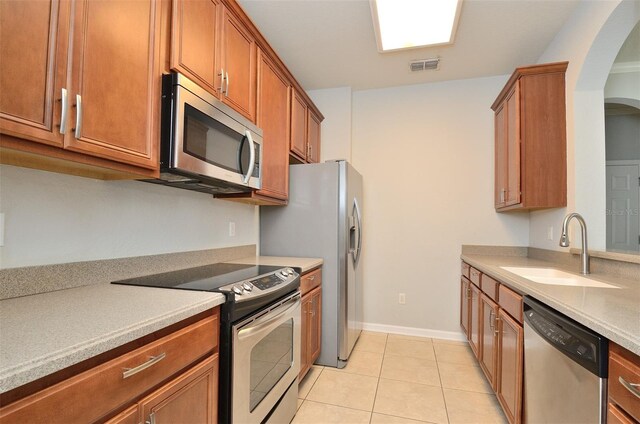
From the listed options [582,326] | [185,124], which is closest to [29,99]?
[185,124]

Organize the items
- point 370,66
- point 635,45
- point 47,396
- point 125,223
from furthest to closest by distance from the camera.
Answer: point 370,66
point 635,45
point 125,223
point 47,396

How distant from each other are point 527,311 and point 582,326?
0.40m

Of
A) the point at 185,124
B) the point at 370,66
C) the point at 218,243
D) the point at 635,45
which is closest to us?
the point at 185,124

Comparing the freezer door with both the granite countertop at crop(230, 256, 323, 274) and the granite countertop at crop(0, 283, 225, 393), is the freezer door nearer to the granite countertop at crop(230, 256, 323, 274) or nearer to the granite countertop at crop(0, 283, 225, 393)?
the granite countertop at crop(230, 256, 323, 274)

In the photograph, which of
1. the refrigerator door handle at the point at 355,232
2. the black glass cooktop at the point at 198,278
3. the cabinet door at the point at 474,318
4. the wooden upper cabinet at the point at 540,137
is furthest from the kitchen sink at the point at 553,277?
the black glass cooktop at the point at 198,278

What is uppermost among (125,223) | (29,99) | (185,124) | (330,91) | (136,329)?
(330,91)

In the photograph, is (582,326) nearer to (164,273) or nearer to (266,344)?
(266,344)

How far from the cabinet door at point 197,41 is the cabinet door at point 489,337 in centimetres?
216

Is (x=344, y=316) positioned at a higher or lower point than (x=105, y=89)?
lower

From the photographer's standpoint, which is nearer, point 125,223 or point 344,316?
point 125,223

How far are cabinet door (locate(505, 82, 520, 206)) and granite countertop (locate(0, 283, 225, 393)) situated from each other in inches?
95.5

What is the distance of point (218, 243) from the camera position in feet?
7.28

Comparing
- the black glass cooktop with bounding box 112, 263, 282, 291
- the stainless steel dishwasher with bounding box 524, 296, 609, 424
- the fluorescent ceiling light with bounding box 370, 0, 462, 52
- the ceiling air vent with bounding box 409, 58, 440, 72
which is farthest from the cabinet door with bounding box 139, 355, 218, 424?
the ceiling air vent with bounding box 409, 58, 440, 72

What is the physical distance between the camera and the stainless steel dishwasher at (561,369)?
94 centimetres
